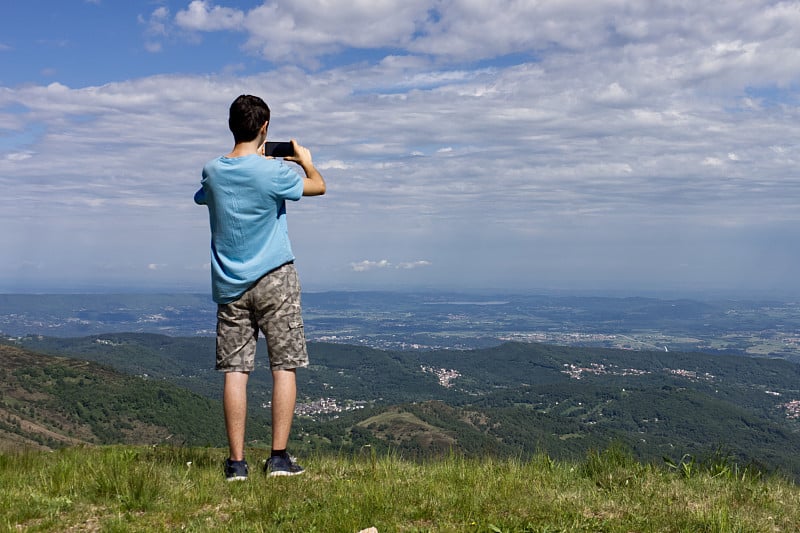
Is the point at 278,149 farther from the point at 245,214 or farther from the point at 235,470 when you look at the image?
the point at 235,470

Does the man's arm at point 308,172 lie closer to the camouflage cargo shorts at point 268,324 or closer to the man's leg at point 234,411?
the camouflage cargo shorts at point 268,324

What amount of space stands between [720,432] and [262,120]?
181 m

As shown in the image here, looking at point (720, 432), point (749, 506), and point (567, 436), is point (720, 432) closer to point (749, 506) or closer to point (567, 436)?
point (567, 436)

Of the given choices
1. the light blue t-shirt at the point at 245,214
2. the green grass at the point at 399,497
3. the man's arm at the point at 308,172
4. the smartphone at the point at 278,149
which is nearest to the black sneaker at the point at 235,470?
the green grass at the point at 399,497

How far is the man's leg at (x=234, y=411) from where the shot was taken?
542 centimetres

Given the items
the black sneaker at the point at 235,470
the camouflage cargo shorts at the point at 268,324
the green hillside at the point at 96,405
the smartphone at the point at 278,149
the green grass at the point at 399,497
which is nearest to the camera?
the green grass at the point at 399,497

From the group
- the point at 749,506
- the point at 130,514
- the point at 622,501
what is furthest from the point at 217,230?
the point at 749,506

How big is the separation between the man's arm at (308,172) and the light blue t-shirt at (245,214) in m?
0.10

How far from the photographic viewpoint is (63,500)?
15.2 ft

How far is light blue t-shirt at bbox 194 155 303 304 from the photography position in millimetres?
5309

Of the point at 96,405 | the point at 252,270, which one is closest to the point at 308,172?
the point at 252,270

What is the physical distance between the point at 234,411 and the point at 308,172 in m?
2.11

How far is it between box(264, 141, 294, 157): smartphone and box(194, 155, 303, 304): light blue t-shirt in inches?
9.3

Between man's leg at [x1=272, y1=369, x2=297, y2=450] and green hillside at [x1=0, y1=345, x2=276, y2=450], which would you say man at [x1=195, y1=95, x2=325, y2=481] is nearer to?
man's leg at [x1=272, y1=369, x2=297, y2=450]
